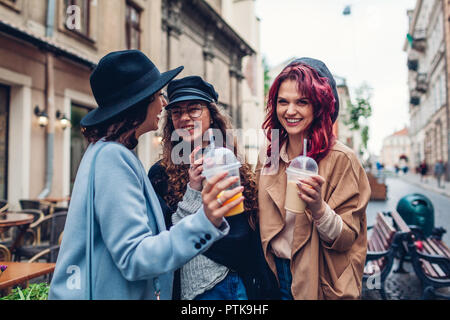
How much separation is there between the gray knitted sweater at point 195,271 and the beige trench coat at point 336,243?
323 mm

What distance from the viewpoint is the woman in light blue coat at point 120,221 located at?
3.35 ft

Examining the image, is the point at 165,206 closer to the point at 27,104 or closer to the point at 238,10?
the point at 27,104

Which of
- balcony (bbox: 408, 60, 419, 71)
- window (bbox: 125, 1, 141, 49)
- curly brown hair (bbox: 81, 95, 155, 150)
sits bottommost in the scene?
curly brown hair (bbox: 81, 95, 155, 150)

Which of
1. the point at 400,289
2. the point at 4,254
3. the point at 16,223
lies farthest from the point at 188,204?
the point at 400,289

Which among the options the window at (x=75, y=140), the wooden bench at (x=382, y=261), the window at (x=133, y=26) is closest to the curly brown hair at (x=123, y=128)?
the wooden bench at (x=382, y=261)

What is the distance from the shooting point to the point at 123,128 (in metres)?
1.20

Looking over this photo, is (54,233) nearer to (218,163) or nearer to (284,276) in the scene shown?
(284,276)

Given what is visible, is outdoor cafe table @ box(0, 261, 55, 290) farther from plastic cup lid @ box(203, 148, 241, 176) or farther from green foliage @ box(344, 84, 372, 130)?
green foliage @ box(344, 84, 372, 130)

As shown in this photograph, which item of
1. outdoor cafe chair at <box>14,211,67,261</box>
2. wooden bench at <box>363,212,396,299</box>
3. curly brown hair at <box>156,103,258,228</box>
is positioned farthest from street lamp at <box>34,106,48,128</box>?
wooden bench at <box>363,212,396,299</box>

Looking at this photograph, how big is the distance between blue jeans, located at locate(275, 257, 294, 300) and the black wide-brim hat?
0.90 m

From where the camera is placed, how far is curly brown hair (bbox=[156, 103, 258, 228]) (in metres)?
1.61

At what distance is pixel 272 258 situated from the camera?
1.54 metres

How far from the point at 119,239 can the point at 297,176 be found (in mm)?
680

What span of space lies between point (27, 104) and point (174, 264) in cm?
742
